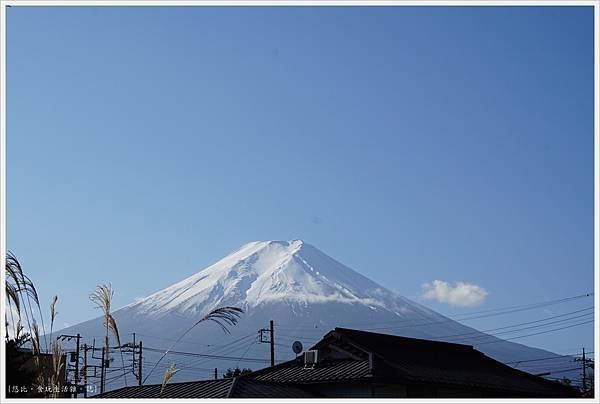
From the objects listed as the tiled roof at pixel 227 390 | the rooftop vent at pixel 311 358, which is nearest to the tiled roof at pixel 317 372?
the rooftop vent at pixel 311 358

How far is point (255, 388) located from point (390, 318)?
13713 cm

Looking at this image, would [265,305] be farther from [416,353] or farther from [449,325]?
[416,353]

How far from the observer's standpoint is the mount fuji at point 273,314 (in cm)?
15038

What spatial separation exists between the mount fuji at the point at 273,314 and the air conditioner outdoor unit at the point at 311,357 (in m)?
121

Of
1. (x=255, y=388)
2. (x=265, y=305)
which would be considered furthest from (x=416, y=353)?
(x=265, y=305)

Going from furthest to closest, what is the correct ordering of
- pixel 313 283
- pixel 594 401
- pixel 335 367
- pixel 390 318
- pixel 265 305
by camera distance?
pixel 313 283
pixel 265 305
pixel 390 318
pixel 335 367
pixel 594 401

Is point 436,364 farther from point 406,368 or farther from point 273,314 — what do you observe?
point 273,314

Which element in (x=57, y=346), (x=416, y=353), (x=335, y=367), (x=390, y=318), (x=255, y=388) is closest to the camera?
(x=57, y=346)

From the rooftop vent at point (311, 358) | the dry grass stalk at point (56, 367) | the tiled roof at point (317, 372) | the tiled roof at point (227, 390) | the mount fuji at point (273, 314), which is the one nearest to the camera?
the dry grass stalk at point (56, 367)

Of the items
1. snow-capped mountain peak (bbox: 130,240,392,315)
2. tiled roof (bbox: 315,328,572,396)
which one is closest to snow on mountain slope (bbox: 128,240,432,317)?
snow-capped mountain peak (bbox: 130,240,392,315)

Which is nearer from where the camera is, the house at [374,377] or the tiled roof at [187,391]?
the tiled roof at [187,391]

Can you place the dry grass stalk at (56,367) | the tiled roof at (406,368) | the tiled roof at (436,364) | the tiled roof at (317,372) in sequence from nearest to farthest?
1. the dry grass stalk at (56,367)
2. the tiled roof at (317,372)
3. the tiled roof at (406,368)
4. the tiled roof at (436,364)

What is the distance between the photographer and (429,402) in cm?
416

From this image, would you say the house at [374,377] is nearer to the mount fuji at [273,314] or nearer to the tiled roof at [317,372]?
the tiled roof at [317,372]
